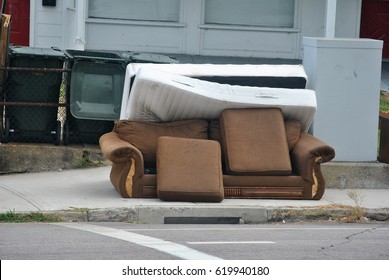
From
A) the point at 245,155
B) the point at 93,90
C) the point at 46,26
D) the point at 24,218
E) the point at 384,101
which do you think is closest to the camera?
the point at 24,218

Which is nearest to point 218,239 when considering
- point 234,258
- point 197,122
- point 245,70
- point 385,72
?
point 234,258

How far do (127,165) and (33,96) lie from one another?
2988 mm

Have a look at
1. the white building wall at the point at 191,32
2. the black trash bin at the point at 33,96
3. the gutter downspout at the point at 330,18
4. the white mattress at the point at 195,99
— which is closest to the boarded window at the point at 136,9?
the white building wall at the point at 191,32

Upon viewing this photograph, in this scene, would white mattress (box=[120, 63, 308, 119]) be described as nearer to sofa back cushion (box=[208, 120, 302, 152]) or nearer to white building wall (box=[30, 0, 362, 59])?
sofa back cushion (box=[208, 120, 302, 152])

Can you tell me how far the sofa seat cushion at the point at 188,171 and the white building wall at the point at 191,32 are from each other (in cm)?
1009

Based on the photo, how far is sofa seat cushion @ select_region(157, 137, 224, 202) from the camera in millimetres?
11562

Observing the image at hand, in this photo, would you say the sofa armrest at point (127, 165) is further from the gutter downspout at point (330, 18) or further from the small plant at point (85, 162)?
the gutter downspout at point (330, 18)

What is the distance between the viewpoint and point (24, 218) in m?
10.9

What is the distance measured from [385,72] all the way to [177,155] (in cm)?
1265

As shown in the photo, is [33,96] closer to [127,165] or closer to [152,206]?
[127,165]

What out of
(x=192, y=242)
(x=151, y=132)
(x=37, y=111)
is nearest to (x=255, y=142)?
(x=151, y=132)

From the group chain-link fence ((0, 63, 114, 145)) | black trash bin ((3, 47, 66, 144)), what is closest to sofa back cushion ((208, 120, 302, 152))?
chain-link fence ((0, 63, 114, 145))

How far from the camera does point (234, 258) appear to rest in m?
8.47

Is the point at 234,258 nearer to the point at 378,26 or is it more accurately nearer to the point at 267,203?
the point at 267,203
